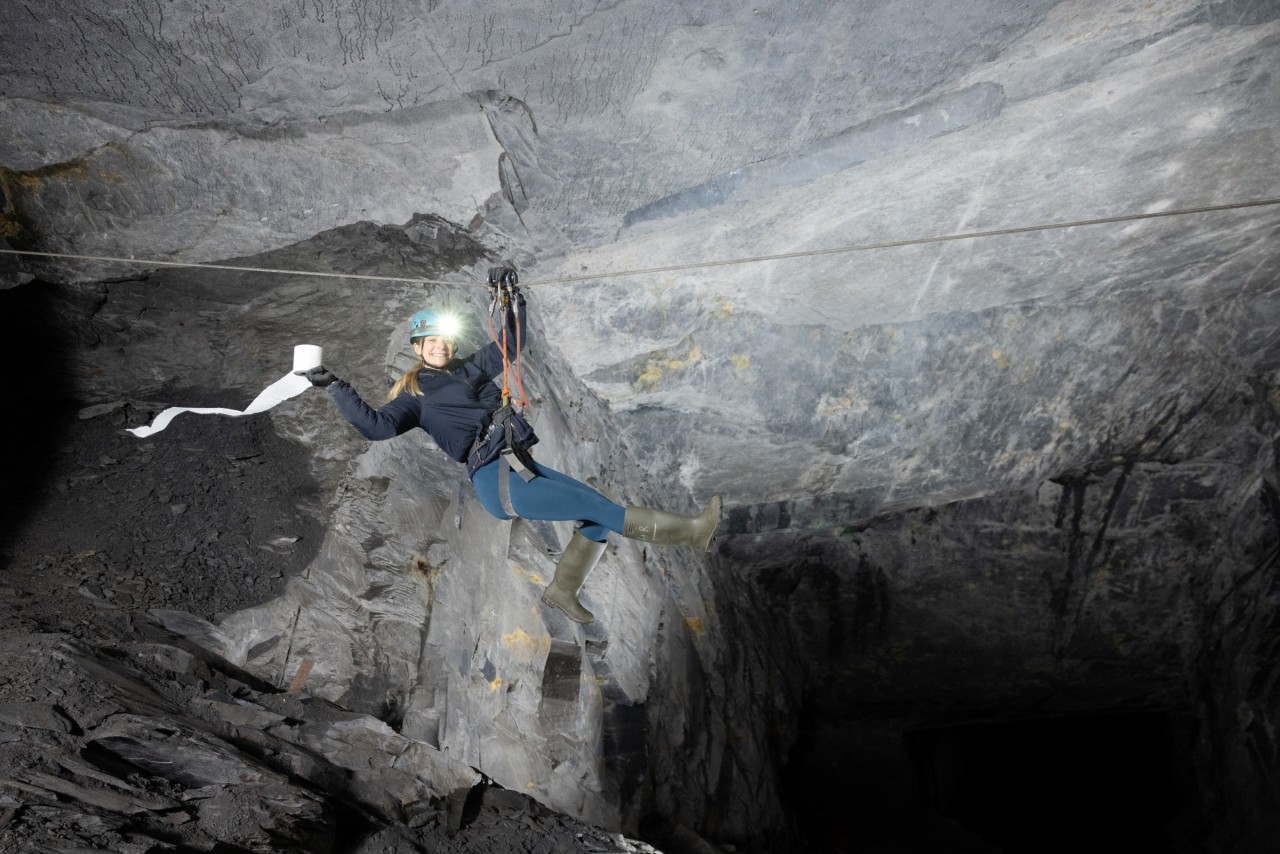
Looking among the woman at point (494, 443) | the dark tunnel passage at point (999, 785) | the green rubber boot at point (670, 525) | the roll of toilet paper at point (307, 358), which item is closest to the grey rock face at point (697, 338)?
the woman at point (494, 443)

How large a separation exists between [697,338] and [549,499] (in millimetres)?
1243

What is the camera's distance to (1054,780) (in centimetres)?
815

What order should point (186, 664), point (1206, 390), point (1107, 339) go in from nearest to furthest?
point (186, 664) → point (1107, 339) → point (1206, 390)

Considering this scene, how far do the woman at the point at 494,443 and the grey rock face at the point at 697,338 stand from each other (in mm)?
435

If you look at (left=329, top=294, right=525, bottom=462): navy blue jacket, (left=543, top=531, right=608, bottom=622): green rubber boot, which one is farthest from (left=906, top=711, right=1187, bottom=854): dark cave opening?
(left=329, top=294, right=525, bottom=462): navy blue jacket

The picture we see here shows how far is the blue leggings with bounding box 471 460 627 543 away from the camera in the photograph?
10.0ft

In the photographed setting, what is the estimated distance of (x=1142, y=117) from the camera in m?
3.15

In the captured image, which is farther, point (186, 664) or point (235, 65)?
point (186, 664)

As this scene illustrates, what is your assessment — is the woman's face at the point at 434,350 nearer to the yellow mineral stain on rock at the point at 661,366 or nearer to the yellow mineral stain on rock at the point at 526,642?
the yellow mineral stain on rock at the point at 661,366

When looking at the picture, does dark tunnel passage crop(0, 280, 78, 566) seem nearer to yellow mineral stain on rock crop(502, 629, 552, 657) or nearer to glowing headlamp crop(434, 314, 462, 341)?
glowing headlamp crop(434, 314, 462, 341)

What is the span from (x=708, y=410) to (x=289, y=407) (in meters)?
2.42

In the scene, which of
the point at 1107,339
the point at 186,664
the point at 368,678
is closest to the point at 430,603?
the point at 368,678

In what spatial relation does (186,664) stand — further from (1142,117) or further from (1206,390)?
(1206,390)

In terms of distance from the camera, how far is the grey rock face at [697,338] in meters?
2.82
